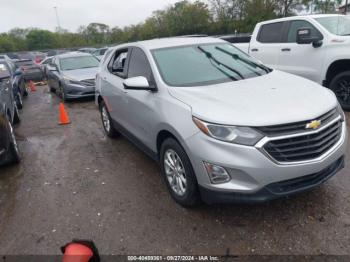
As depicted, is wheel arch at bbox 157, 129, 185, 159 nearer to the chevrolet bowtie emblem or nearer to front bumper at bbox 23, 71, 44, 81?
the chevrolet bowtie emblem

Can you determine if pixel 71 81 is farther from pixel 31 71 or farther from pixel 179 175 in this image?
pixel 31 71

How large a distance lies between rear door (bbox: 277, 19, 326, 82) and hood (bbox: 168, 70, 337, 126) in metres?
3.10

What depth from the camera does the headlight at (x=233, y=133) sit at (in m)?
2.70

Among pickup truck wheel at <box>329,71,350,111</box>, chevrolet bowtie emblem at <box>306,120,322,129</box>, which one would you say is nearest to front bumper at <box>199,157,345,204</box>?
chevrolet bowtie emblem at <box>306,120,322,129</box>

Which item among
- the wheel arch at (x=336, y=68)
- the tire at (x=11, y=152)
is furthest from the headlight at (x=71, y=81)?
the wheel arch at (x=336, y=68)

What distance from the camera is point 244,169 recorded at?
8.86ft

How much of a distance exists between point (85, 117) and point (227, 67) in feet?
16.4

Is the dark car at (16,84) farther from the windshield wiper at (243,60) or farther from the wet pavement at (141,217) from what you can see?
the windshield wiper at (243,60)

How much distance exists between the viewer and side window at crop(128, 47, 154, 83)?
397 centimetres

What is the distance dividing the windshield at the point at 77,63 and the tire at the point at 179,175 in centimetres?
830

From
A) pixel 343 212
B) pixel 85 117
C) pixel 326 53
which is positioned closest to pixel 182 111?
pixel 343 212

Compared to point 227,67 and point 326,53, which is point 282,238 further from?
point 326,53

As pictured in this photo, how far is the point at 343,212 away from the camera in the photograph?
A: 10.5ft

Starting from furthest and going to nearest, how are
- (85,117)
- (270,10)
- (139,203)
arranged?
(270,10)
(85,117)
(139,203)
